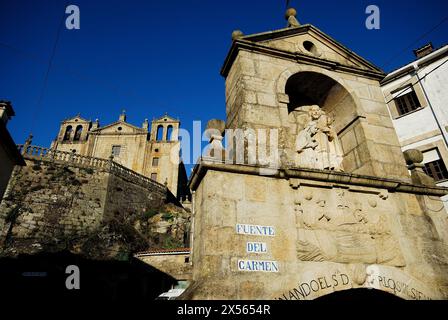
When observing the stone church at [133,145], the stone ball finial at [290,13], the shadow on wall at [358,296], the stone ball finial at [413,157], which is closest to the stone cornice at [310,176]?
the stone ball finial at [413,157]

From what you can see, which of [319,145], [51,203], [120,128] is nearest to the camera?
[319,145]

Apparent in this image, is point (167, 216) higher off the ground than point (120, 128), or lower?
lower

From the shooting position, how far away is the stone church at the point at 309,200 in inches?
152

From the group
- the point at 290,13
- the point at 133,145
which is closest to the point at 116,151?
the point at 133,145

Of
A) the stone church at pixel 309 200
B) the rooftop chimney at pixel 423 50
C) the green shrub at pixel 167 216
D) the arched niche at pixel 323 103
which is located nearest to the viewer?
the stone church at pixel 309 200

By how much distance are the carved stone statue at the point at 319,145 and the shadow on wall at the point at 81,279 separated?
14.3 metres

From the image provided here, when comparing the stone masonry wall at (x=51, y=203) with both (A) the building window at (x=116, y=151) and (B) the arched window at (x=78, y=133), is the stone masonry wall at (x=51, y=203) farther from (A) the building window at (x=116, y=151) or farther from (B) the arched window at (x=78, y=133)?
(B) the arched window at (x=78, y=133)

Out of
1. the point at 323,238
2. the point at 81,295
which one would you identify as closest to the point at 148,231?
the point at 81,295

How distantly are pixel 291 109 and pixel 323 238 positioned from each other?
360cm

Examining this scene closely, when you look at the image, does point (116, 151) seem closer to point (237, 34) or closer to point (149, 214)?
point (149, 214)

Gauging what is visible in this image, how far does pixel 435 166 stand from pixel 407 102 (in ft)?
12.9

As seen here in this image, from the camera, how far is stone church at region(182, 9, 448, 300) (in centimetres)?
386

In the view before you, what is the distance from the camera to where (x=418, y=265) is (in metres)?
4.59

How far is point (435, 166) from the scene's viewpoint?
14.0m
